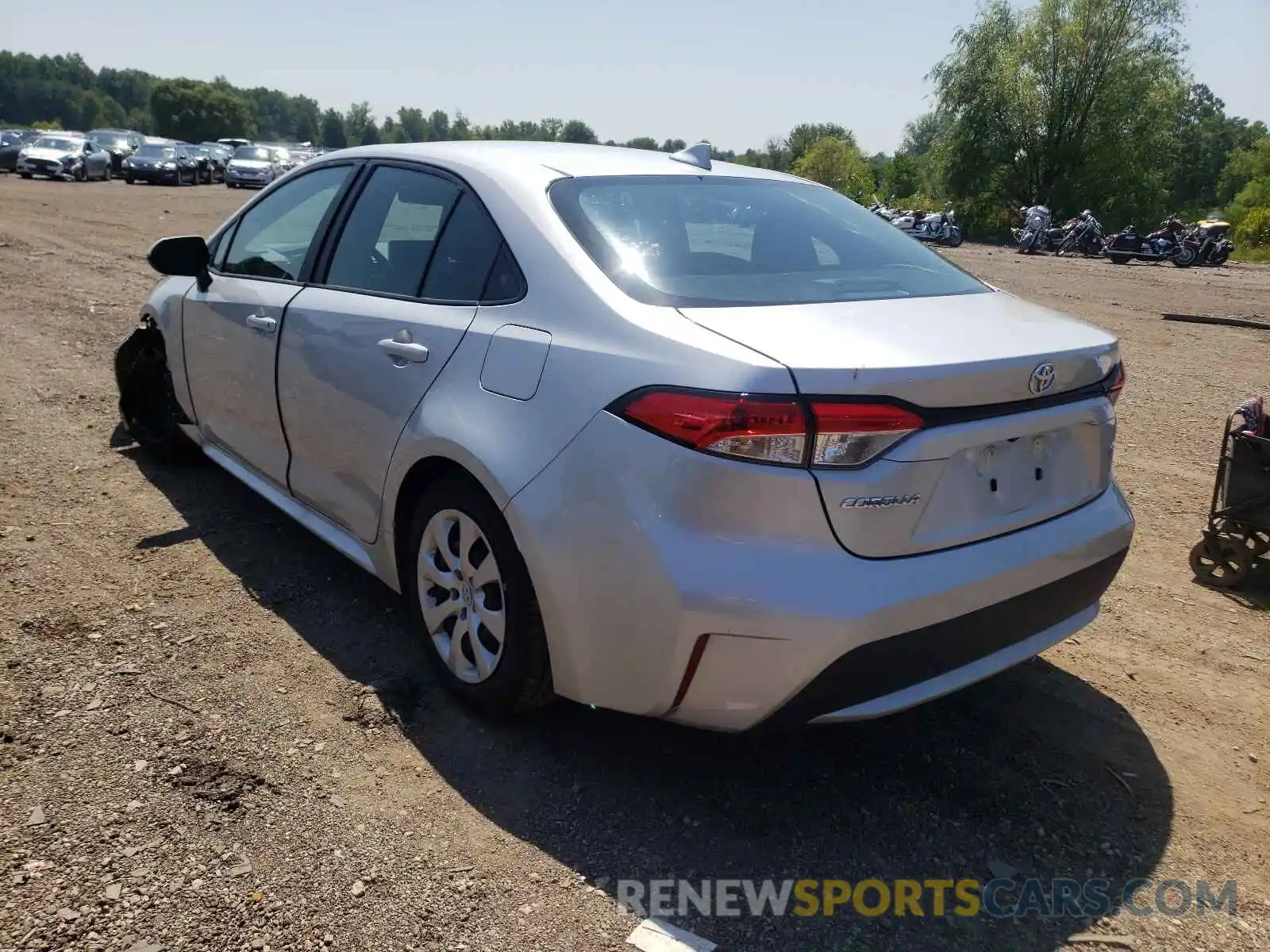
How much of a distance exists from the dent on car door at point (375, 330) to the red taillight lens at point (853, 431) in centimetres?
119

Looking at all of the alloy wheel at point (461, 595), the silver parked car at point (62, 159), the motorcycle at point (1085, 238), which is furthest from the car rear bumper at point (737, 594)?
the silver parked car at point (62, 159)

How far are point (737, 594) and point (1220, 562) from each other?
2.95m

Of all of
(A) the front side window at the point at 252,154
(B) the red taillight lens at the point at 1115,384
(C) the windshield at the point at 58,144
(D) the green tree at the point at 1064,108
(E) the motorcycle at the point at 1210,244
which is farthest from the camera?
(D) the green tree at the point at 1064,108

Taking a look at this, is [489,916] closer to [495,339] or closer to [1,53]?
[495,339]

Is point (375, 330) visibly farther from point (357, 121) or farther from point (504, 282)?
point (357, 121)

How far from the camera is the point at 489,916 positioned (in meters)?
2.24

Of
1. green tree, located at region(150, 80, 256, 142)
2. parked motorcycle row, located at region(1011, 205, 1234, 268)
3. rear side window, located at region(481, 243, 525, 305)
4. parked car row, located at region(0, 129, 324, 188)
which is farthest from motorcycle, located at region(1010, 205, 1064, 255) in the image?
green tree, located at region(150, 80, 256, 142)

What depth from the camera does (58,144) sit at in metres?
32.8

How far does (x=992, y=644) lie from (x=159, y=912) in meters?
2.09

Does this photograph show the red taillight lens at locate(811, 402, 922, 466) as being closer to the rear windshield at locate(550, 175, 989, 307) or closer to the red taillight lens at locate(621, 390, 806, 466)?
the red taillight lens at locate(621, 390, 806, 466)

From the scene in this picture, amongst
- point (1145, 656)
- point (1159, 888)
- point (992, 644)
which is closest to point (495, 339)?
point (992, 644)

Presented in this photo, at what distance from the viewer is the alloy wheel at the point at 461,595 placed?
A: 2.77 m

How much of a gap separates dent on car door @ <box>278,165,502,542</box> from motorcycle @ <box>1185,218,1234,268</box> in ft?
87.3

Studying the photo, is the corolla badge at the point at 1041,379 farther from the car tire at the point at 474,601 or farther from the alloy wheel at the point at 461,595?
the alloy wheel at the point at 461,595
